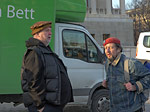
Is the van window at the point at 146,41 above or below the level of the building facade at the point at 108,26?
below

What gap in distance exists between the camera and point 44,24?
2297 mm

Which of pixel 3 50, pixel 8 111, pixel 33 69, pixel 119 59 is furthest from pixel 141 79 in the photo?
pixel 8 111

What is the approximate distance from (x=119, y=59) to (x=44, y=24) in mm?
983

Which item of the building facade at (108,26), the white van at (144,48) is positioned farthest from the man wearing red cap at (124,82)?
the building facade at (108,26)

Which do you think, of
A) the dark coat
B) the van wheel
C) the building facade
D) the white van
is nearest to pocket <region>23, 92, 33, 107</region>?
the dark coat

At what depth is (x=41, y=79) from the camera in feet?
6.90

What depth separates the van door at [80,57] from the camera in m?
5.00

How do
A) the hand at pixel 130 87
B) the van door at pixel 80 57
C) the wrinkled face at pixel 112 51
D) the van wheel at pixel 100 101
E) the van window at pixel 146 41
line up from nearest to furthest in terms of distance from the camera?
the hand at pixel 130 87 < the wrinkled face at pixel 112 51 < the van door at pixel 80 57 < the van wheel at pixel 100 101 < the van window at pixel 146 41

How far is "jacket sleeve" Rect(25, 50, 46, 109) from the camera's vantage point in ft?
6.85

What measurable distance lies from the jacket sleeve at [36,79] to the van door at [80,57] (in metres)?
2.78

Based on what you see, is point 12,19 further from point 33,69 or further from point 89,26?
point 89,26

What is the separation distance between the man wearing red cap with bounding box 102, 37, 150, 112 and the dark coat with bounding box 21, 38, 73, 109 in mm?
702

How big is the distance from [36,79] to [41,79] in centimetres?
5

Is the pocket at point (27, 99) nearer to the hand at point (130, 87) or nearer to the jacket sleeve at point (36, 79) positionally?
the jacket sleeve at point (36, 79)
